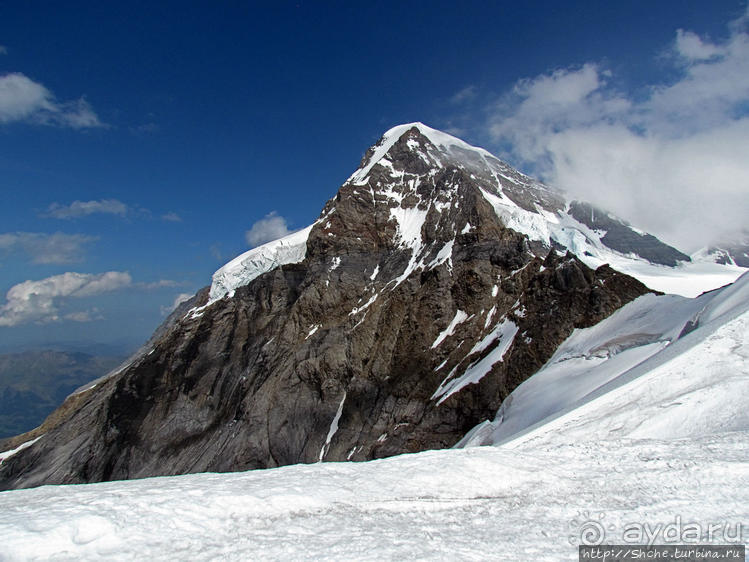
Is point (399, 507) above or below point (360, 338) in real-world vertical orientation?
below

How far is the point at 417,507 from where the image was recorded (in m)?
6.58

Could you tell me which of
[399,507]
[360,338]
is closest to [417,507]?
[399,507]

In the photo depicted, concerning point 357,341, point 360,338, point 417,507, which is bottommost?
point 417,507

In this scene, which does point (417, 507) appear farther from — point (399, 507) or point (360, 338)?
point (360, 338)

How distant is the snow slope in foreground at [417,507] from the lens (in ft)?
17.1

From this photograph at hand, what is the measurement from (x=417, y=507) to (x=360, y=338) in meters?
51.0

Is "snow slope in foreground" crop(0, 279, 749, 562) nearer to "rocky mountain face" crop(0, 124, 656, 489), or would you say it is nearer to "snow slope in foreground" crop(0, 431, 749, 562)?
"snow slope in foreground" crop(0, 431, 749, 562)

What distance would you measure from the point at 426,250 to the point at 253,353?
2931 cm

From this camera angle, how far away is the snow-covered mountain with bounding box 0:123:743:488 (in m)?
40.0

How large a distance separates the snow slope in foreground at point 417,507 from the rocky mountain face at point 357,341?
94.9ft

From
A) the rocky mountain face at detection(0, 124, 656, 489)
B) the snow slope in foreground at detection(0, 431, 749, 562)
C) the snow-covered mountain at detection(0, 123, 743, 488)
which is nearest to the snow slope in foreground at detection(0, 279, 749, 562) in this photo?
the snow slope in foreground at detection(0, 431, 749, 562)

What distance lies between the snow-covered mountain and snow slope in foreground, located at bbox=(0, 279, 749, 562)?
28827 mm

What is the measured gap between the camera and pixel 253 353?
6506 cm

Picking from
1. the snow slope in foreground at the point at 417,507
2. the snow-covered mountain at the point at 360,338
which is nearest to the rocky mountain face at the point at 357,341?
the snow-covered mountain at the point at 360,338
